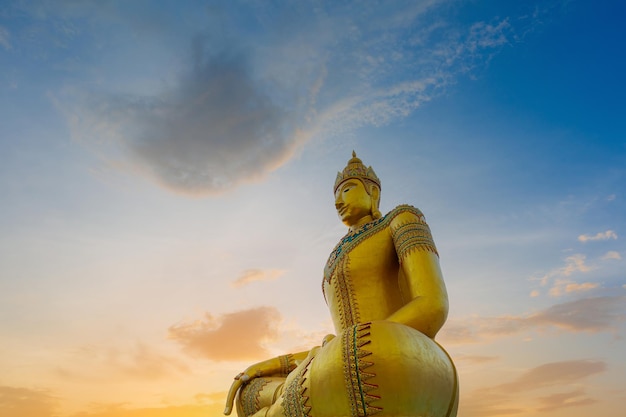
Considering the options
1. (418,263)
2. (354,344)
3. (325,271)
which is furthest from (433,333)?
(325,271)

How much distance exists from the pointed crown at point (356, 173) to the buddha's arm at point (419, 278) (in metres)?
1.46

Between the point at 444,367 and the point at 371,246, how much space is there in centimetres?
239

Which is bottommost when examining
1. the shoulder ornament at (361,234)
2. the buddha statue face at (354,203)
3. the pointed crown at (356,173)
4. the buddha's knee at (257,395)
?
the buddha's knee at (257,395)

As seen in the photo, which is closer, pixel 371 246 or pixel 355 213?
pixel 371 246

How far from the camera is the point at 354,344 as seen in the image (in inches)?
161

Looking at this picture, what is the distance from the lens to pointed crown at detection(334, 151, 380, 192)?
7.64m

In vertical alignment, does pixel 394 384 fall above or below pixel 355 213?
below

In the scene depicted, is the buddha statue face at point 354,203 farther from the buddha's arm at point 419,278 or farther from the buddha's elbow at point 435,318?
the buddha's elbow at point 435,318

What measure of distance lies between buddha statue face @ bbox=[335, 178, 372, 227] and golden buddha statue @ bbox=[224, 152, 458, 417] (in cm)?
1

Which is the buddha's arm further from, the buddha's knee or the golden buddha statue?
the buddha's knee

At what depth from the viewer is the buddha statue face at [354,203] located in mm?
7359

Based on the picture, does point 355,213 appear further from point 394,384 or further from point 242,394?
point 394,384

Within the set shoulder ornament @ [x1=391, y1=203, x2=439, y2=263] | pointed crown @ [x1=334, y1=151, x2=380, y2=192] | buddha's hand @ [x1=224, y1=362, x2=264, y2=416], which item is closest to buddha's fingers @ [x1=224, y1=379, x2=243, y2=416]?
buddha's hand @ [x1=224, y1=362, x2=264, y2=416]

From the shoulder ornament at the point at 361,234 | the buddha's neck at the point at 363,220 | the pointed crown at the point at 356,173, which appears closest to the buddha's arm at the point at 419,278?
the shoulder ornament at the point at 361,234
